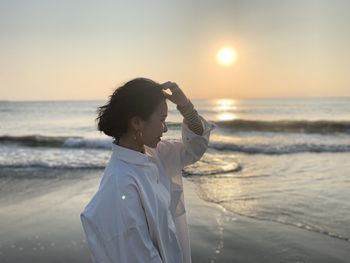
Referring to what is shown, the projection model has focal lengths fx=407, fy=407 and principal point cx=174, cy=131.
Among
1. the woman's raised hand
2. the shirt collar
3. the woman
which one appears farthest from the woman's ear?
the woman's raised hand

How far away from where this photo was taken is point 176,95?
6.82 ft

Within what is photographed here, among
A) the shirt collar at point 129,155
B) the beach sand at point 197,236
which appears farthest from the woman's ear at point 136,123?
the beach sand at point 197,236

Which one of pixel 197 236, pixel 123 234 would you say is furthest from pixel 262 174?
pixel 123 234

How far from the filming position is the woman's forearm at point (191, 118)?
85.0 inches

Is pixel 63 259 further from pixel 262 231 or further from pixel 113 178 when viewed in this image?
pixel 113 178

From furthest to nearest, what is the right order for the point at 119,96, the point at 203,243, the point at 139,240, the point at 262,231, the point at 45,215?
the point at 45,215 < the point at 262,231 < the point at 203,243 < the point at 119,96 < the point at 139,240

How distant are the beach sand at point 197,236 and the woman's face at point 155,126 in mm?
2873

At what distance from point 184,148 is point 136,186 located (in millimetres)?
673

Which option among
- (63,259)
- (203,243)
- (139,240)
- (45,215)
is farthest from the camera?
(45,215)

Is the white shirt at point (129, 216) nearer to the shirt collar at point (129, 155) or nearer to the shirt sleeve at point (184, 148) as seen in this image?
the shirt collar at point (129, 155)

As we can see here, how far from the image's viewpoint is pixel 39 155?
45.6ft

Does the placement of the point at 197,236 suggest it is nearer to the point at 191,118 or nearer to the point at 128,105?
the point at 191,118

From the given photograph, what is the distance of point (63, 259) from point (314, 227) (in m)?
3.20

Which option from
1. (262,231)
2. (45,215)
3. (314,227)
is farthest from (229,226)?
(45,215)
